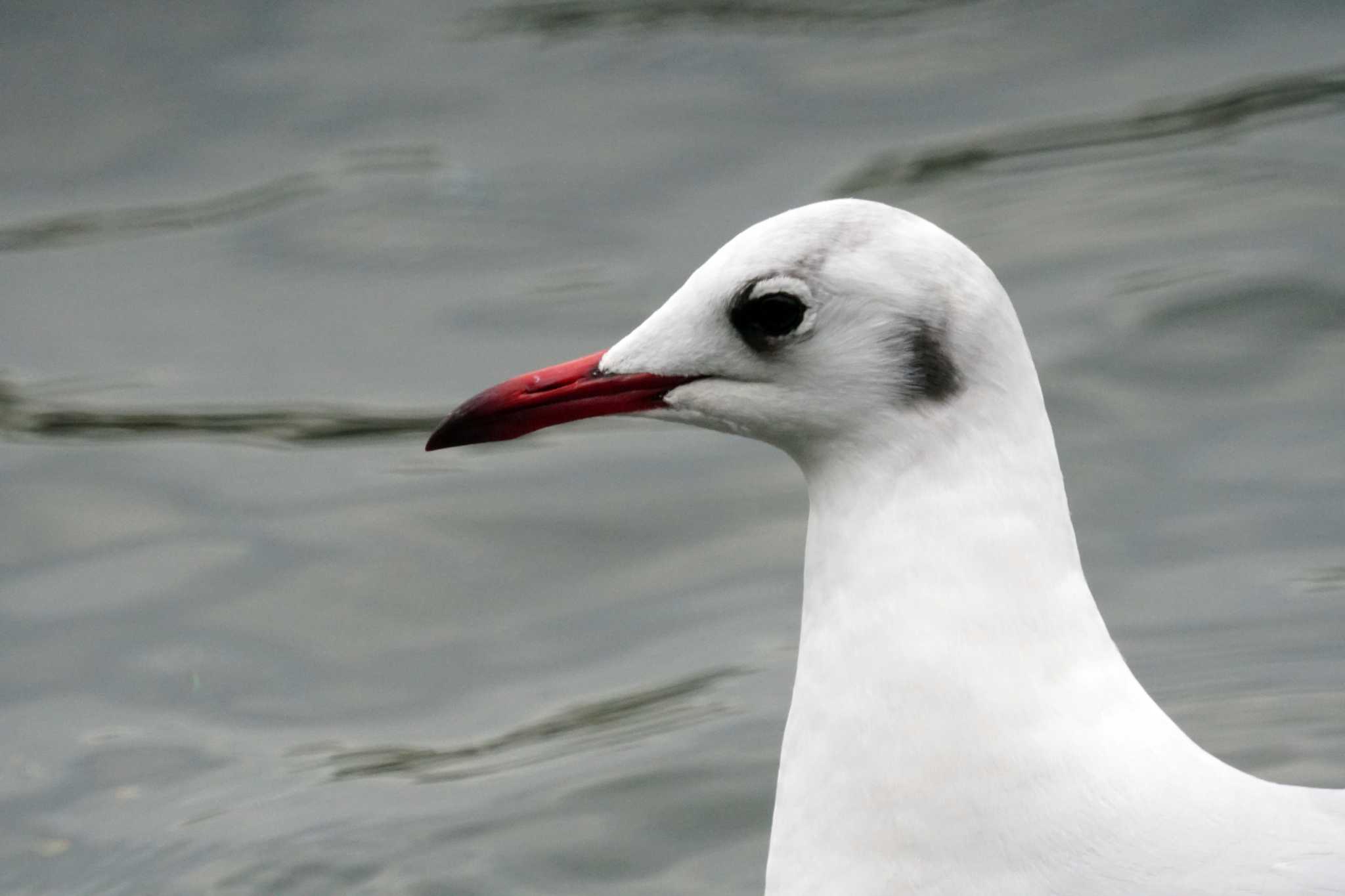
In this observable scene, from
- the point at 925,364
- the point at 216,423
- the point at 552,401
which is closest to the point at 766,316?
the point at 925,364

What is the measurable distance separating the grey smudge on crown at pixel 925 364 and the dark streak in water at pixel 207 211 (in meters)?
4.66

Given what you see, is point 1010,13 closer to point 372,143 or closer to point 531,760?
point 372,143

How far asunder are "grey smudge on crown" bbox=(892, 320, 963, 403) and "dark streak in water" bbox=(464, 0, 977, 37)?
200 inches

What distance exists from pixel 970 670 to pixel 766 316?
0.61 m

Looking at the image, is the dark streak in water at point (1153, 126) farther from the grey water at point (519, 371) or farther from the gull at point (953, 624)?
the gull at point (953, 624)

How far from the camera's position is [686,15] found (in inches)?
318

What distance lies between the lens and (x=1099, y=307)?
6.59m

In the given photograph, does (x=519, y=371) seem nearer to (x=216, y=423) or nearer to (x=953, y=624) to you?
(x=216, y=423)

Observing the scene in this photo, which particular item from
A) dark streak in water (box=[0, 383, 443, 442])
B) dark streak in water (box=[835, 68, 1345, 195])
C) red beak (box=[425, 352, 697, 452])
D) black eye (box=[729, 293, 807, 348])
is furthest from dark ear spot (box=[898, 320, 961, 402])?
dark streak in water (box=[835, 68, 1345, 195])

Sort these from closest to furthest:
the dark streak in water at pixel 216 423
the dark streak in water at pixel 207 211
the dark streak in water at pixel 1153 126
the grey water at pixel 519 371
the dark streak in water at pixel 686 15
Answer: the grey water at pixel 519 371 → the dark streak in water at pixel 216 423 → the dark streak in water at pixel 207 211 → the dark streak in water at pixel 1153 126 → the dark streak in water at pixel 686 15

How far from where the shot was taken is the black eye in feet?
10.3

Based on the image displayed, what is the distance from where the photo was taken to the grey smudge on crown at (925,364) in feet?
10.1

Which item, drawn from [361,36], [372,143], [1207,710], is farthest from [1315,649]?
[361,36]

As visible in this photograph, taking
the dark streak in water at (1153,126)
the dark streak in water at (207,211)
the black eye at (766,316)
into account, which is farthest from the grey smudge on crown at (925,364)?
the dark streak in water at (207,211)
